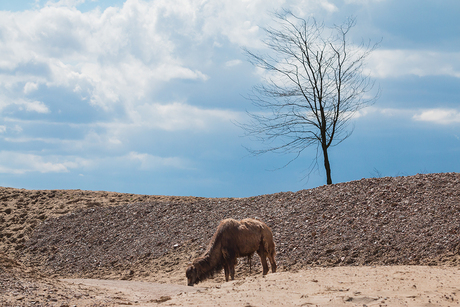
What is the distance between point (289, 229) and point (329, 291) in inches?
236

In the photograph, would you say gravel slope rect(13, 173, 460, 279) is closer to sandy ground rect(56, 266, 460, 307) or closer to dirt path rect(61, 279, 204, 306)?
sandy ground rect(56, 266, 460, 307)

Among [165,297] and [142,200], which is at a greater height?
[142,200]

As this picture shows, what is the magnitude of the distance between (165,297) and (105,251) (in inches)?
336

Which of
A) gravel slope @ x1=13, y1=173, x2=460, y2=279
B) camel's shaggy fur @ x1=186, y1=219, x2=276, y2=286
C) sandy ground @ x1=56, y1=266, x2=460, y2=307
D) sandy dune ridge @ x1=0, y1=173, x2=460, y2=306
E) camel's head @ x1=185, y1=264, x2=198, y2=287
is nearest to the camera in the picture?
sandy ground @ x1=56, y1=266, x2=460, y2=307

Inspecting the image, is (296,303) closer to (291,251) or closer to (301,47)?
(291,251)

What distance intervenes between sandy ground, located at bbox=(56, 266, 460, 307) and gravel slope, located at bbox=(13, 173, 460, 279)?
2.09 m

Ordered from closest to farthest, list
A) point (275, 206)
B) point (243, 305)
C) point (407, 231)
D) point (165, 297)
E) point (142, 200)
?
1. point (243, 305)
2. point (165, 297)
3. point (407, 231)
4. point (275, 206)
5. point (142, 200)

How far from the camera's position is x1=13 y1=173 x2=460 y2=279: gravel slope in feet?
37.7

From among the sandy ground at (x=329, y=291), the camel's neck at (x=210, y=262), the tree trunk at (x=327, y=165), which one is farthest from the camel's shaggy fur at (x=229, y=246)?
the tree trunk at (x=327, y=165)

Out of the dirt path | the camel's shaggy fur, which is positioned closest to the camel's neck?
the camel's shaggy fur

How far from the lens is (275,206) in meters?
16.0

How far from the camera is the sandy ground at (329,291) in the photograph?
704cm

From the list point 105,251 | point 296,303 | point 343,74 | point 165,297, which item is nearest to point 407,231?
point 296,303

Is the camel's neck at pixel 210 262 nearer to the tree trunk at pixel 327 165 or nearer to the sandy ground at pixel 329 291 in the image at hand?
the sandy ground at pixel 329 291
